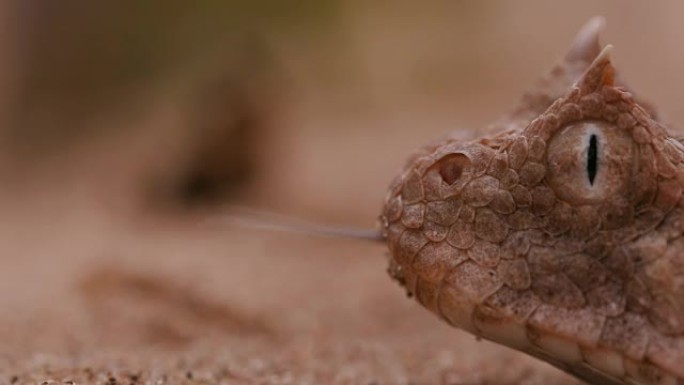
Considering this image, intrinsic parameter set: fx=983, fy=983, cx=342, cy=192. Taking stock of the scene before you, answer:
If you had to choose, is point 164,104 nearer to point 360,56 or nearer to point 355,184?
point 355,184

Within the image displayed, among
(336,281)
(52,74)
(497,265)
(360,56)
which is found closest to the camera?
(497,265)

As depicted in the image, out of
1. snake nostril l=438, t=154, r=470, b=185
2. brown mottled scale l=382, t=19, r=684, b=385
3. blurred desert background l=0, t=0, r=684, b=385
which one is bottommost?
brown mottled scale l=382, t=19, r=684, b=385

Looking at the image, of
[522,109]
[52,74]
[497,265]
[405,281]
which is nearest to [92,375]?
[405,281]

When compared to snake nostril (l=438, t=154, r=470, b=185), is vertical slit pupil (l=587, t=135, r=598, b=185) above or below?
below

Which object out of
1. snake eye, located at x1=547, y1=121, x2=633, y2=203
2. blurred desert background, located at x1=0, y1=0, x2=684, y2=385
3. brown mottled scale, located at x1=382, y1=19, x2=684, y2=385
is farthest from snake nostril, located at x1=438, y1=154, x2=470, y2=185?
blurred desert background, located at x1=0, y1=0, x2=684, y2=385

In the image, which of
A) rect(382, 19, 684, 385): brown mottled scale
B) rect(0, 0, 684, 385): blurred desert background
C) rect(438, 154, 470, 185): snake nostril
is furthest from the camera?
rect(0, 0, 684, 385): blurred desert background

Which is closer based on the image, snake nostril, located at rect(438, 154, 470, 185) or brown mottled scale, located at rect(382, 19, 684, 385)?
brown mottled scale, located at rect(382, 19, 684, 385)

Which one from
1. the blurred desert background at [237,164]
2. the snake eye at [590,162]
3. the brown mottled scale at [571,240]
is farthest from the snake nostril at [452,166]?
the blurred desert background at [237,164]

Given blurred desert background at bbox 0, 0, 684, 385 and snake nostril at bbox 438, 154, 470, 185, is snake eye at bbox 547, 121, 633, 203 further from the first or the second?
blurred desert background at bbox 0, 0, 684, 385

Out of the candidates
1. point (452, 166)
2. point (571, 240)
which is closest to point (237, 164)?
point (452, 166)
